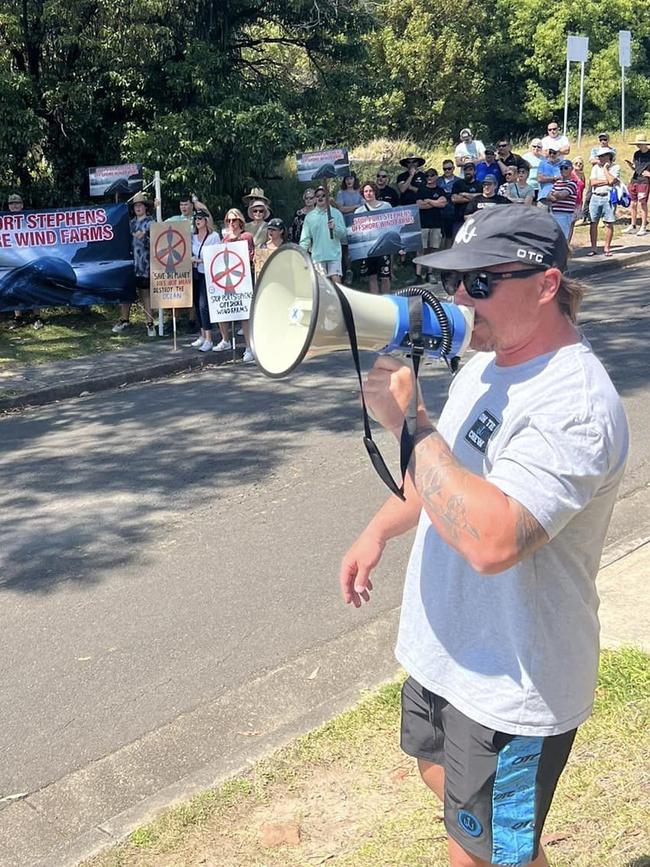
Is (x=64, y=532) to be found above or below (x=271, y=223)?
below

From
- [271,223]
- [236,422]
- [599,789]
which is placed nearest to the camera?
[599,789]

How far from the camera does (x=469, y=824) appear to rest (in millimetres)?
2275

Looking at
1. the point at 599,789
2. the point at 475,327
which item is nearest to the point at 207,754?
the point at 599,789

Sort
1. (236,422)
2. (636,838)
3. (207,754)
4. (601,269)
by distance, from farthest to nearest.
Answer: (601,269) < (236,422) < (207,754) < (636,838)

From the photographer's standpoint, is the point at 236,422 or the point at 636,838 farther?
the point at 236,422

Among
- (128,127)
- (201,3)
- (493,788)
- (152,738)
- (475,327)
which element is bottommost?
(152,738)

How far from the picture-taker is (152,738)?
406 cm

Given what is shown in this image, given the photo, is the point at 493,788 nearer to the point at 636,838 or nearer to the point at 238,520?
the point at 636,838

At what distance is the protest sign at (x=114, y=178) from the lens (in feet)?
46.1

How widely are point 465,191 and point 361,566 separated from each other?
584 inches

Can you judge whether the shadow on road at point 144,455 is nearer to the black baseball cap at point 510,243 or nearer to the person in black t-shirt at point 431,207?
the black baseball cap at point 510,243

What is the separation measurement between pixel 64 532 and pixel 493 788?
4596 millimetres

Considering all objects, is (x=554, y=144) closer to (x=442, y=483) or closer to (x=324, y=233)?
(x=324, y=233)

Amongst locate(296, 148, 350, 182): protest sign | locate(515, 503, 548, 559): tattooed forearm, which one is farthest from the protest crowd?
locate(515, 503, 548, 559): tattooed forearm
